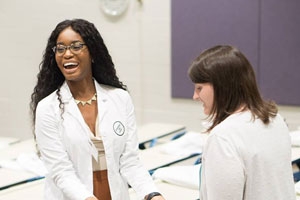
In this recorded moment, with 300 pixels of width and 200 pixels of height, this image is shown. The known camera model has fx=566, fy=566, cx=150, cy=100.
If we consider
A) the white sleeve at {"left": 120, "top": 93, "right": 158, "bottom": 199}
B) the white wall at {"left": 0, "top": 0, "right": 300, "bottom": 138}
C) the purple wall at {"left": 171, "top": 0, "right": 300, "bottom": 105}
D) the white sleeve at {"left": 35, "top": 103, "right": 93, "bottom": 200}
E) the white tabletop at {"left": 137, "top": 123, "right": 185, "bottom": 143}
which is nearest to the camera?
the white sleeve at {"left": 35, "top": 103, "right": 93, "bottom": 200}

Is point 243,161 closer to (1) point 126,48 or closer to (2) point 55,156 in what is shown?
(2) point 55,156

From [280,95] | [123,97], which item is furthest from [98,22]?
[123,97]

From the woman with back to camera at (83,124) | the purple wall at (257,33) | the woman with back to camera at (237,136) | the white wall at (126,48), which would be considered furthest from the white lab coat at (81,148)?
the white wall at (126,48)

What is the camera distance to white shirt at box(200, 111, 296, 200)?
1.72 meters

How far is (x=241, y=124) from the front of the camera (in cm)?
176

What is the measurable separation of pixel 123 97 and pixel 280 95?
2.86m

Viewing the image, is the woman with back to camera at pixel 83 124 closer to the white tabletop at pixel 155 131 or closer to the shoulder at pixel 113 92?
the shoulder at pixel 113 92

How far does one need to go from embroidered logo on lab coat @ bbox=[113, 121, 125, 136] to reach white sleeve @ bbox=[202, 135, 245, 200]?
2.00 ft

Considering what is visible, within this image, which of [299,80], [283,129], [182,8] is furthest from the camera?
[182,8]

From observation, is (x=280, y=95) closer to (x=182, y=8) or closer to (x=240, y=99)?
(x=182, y=8)

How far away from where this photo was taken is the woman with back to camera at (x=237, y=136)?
1.73 meters

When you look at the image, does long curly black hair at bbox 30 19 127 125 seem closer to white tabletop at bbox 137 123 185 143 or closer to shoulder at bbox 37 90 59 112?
shoulder at bbox 37 90 59 112

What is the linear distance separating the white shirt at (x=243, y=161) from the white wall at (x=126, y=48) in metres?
3.23

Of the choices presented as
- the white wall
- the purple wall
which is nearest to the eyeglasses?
the purple wall
